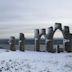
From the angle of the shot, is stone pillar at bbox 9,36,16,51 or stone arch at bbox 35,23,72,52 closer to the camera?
stone arch at bbox 35,23,72,52

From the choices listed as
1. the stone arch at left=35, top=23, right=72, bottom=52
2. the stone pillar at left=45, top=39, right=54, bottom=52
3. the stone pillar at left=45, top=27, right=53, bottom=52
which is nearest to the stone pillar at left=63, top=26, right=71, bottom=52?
the stone arch at left=35, top=23, right=72, bottom=52

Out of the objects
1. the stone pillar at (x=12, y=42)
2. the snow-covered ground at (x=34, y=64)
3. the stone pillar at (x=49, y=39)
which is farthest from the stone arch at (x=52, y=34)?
the snow-covered ground at (x=34, y=64)

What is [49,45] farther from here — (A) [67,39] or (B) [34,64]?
(B) [34,64]

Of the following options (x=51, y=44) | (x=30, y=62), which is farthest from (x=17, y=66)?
(x=51, y=44)

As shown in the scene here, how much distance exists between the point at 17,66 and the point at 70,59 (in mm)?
4226

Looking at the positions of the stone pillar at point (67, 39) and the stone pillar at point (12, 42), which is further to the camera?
the stone pillar at point (12, 42)

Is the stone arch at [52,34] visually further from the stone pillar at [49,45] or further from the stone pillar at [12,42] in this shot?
the stone pillar at [12,42]

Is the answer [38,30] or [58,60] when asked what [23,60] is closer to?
[58,60]

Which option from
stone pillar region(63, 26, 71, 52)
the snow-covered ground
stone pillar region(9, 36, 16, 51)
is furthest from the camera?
stone pillar region(9, 36, 16, 51)

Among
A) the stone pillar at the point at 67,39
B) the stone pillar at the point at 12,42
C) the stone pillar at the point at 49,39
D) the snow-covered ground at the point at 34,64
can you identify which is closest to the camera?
the snow-covered ground at the point at 34,64

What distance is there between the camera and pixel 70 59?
2219 centimetres

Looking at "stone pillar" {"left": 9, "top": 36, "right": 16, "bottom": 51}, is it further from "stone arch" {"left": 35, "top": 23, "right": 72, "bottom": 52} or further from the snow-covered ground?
the snow-covered ground

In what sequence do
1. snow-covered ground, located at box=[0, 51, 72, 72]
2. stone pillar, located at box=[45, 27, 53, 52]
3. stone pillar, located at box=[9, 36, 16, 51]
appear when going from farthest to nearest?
stone pillar, located at box=[9, 36, 16, 51]
stone pillar, located at box=[45, 27, 53, 52]
snow-covered ground, located at box=[0, 51, 72, 72]

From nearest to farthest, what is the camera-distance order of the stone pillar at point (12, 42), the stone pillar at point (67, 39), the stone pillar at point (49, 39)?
the stone pillar at point (67, 39) < the stone pillar at point (49, 39) < the stone pillar at point (12, 42)
